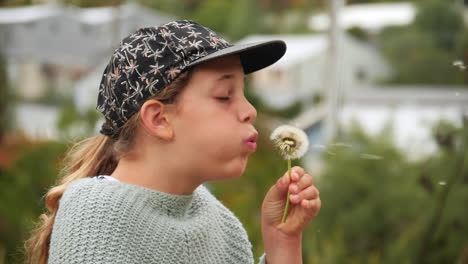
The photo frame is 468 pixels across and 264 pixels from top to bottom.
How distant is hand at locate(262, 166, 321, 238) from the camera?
3.31ft

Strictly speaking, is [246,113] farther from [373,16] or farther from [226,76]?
[373,16]

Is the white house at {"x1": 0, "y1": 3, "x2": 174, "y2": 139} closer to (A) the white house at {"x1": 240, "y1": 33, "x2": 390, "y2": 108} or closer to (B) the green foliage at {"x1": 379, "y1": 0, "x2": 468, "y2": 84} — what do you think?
(A) the white house at {"x1": 240, "y1": 33, "x2": 390, "y2": 108}

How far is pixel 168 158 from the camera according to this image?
1.03 meters

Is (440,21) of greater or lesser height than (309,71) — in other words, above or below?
above

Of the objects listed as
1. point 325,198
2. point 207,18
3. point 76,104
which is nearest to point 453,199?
point 325,198

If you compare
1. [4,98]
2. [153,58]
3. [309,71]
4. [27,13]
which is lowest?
[4,98]

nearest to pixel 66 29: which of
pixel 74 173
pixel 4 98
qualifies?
pixel 4 98

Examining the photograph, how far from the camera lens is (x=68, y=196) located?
1.03 m

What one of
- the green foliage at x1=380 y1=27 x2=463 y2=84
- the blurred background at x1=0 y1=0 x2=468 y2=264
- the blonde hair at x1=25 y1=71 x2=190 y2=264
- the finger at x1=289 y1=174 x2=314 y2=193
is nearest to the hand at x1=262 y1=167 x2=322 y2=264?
the finger at x1=289 y1=174 x2=314 y2=193

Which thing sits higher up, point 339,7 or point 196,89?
point 196,89

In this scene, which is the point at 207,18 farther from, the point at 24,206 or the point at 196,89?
the point at 196,89

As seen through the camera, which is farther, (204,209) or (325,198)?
(325,198)

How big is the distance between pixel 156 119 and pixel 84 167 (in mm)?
194

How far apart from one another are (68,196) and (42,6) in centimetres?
595
